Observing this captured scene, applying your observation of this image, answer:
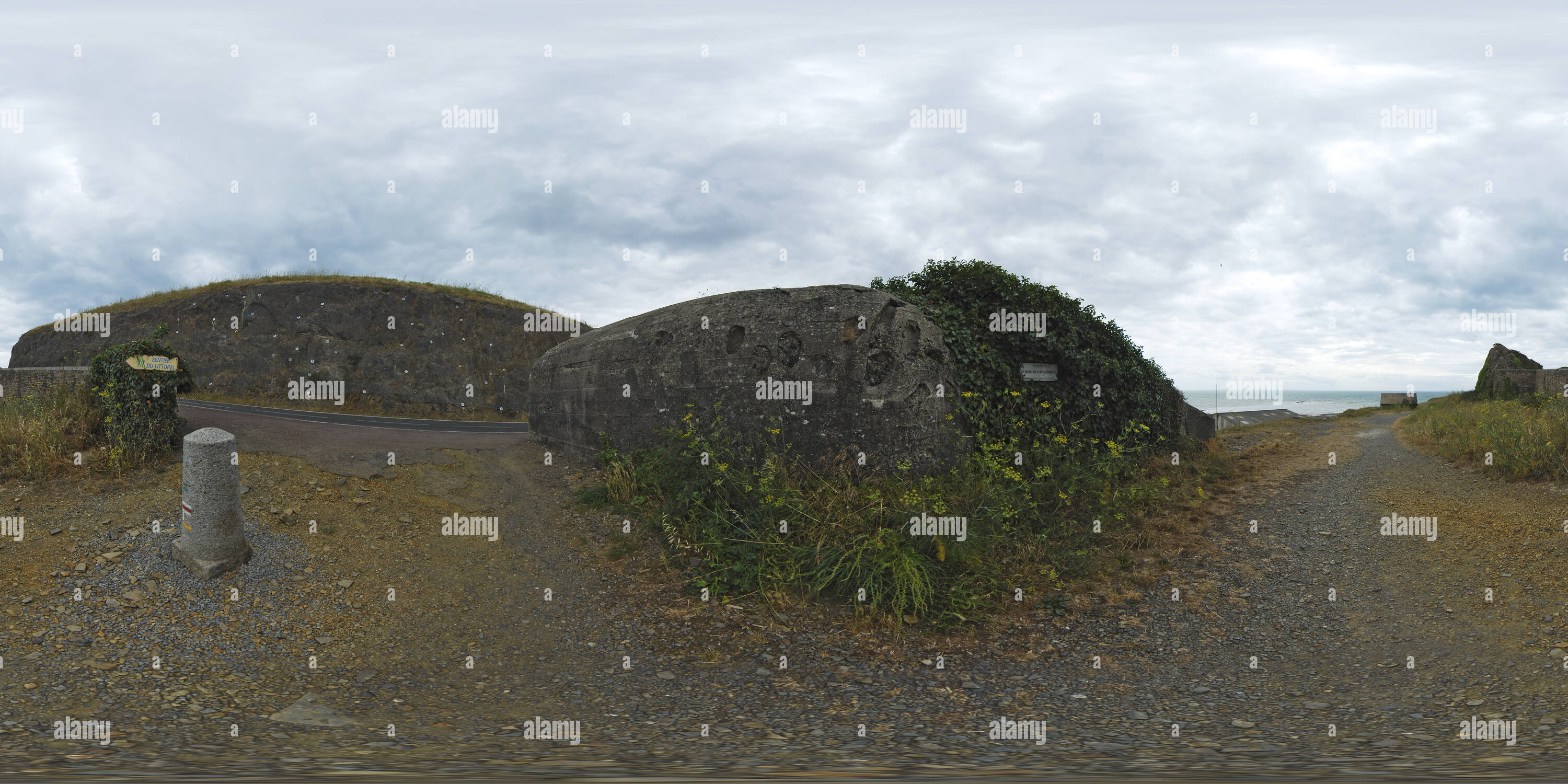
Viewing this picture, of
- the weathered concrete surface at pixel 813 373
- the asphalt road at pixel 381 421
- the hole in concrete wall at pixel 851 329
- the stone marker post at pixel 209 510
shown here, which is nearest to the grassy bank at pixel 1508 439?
the weathered concrete surface at pixel 813 373

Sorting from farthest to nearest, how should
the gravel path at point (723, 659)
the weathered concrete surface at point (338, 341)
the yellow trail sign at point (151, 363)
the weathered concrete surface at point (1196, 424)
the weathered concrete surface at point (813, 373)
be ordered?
the weathered concrete surface at point (338, 341)
the weathered concrete surface at point (1196, 424)
the yellow trail sign at point (151, 363)
the weathered concrete surface at point (813, 373)
the gravel path at point (723, 659)

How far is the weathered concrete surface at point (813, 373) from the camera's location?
913 cm

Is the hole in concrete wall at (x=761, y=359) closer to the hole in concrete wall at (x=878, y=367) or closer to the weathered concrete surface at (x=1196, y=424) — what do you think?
the hole in concrete wall at (x=878, y=367)

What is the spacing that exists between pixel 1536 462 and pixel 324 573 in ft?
47.9

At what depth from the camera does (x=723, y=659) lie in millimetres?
6430

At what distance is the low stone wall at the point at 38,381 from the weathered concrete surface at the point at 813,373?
8252 mm

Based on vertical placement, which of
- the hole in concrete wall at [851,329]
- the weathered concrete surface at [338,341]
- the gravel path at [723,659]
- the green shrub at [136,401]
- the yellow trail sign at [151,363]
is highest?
the weathered concrete surface at [338,341]

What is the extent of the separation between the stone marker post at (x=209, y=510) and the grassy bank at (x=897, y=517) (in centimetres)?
379

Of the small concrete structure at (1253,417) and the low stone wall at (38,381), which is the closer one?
the low stone wall at (38,381)

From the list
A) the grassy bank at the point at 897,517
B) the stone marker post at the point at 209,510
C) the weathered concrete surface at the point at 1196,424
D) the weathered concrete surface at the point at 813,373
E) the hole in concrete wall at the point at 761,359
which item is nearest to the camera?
the grassy bank at the point at 897,517

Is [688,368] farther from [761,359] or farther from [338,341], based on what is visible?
[338,341]

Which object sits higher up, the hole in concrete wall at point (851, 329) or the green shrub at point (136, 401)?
the hole in concrete wall at point (851, 329)

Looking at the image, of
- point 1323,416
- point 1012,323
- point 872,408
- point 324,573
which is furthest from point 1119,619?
point 1323,416

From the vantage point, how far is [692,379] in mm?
10023
